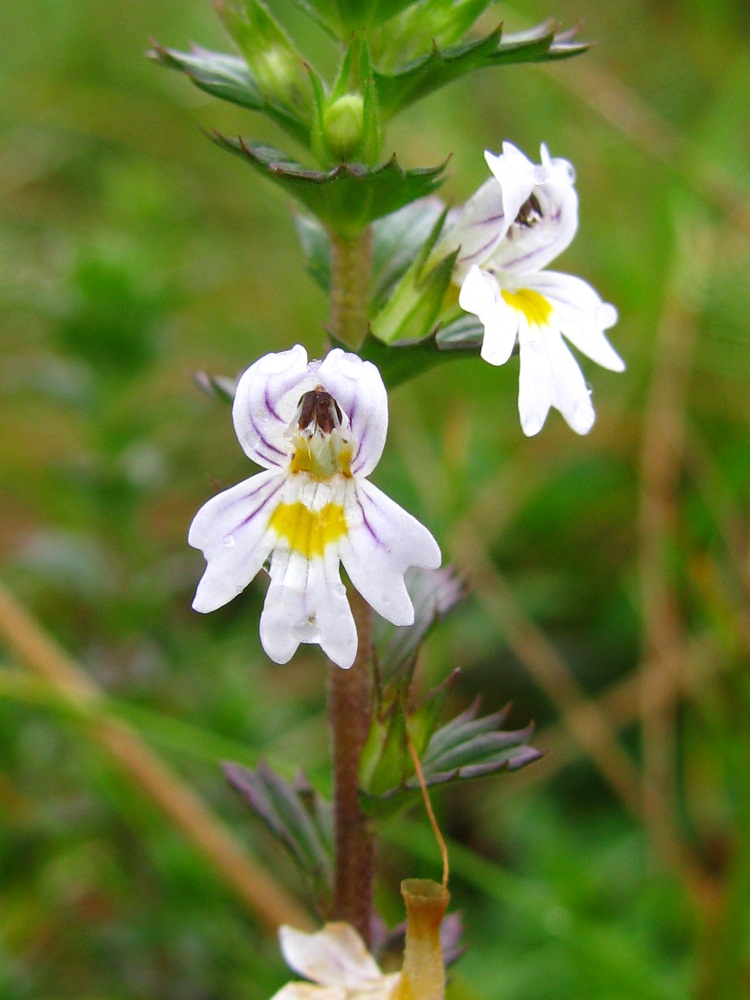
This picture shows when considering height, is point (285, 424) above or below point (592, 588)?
above

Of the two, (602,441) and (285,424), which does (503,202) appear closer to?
(285,424)

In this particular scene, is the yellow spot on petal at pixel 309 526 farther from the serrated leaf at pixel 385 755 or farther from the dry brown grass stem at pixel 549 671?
the dry brown grass stem at pixel 549 671

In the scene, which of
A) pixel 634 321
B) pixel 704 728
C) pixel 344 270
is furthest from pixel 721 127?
pixel 344 270

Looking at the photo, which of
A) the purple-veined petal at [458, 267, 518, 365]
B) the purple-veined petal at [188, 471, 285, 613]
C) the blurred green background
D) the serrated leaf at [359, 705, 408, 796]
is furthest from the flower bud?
the blurred green background

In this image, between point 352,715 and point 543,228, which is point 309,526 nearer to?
point 352,715

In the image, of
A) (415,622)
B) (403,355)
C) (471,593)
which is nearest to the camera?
(403,355)

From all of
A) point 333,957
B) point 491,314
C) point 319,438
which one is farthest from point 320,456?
point 333,957
